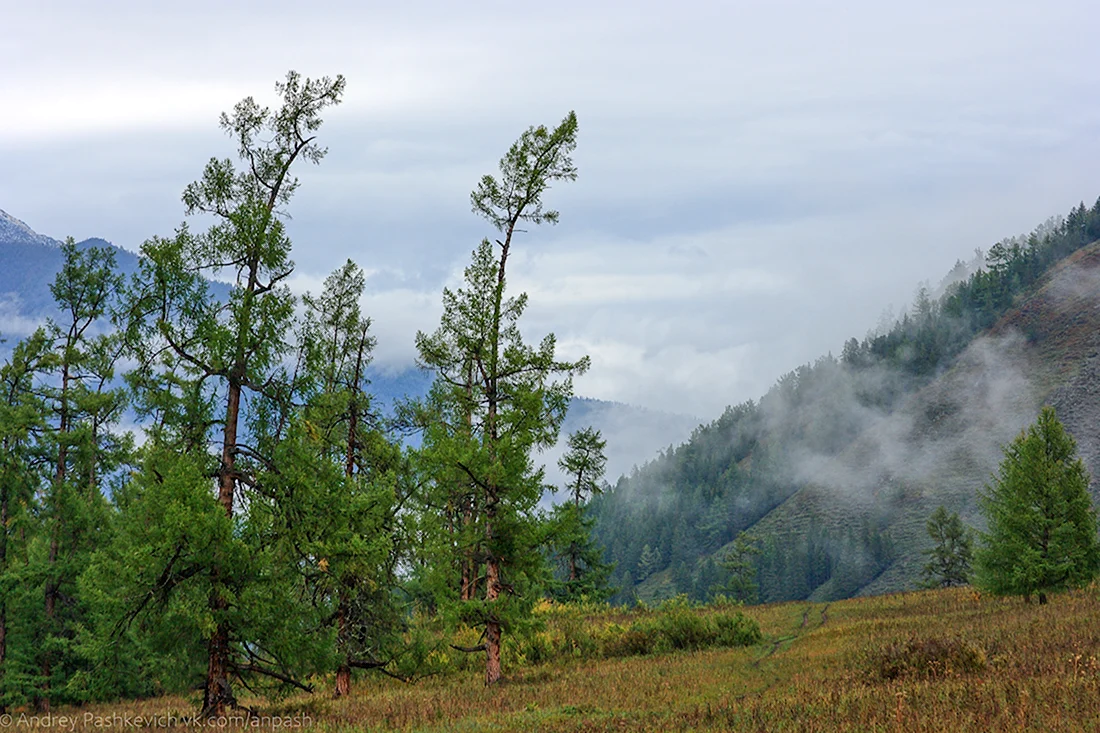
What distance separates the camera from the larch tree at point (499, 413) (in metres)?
19.1

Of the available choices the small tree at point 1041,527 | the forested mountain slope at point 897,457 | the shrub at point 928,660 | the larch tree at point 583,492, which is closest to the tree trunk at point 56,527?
the shrub at point 928,660

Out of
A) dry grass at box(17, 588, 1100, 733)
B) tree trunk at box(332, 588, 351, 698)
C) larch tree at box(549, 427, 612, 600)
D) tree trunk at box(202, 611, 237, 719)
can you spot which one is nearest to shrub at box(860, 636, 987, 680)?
dry grass at box(17, 588, 1100, 733)

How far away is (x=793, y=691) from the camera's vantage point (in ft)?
42.2

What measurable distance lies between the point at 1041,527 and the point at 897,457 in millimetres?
123305

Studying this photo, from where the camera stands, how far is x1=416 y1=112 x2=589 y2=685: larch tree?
752 inches

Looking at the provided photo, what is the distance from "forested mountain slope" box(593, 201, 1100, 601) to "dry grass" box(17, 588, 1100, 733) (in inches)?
2475

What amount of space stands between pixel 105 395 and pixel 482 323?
13753 millimetres

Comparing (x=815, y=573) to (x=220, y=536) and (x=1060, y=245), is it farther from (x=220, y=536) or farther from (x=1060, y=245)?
(x=220, y=536)

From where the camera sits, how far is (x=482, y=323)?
20312 millimetres

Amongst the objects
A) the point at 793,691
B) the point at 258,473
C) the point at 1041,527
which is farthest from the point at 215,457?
the point at 1041,527

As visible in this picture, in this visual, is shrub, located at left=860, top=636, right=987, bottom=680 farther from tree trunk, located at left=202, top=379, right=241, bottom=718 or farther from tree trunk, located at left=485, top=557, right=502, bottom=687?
tree trunk, located at left=202, top=379, right=241, bottom=718

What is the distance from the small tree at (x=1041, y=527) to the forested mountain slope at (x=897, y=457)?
1994 inches

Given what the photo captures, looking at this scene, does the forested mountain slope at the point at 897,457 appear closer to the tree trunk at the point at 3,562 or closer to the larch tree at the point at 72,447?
the larch tree at the point at 72,447

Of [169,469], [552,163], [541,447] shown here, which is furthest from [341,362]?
[169,469]
